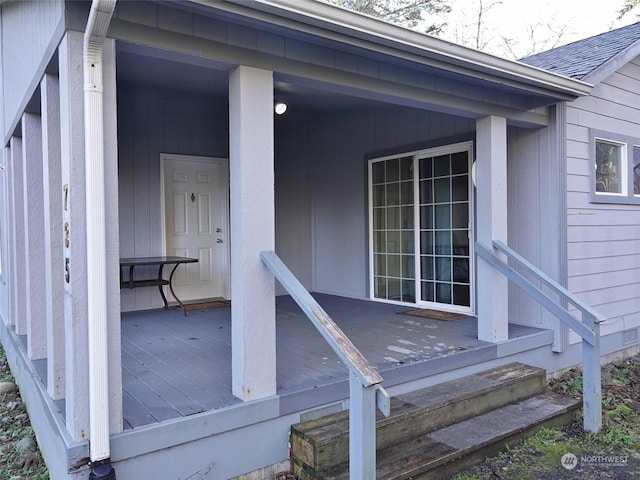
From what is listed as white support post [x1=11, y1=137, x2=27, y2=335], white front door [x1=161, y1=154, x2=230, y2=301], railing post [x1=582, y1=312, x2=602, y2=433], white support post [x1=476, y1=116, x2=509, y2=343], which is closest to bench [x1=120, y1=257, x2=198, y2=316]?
white front door [x1=161, y1=154, x2=230, y2=301]

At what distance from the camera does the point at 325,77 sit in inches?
117

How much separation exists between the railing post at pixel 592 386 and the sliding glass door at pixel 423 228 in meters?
1.78

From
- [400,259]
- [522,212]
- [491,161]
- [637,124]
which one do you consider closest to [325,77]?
[491,161]

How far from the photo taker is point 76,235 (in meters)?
2.16

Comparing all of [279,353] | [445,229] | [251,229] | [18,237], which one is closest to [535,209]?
[445,229]

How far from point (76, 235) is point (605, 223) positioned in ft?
15.8

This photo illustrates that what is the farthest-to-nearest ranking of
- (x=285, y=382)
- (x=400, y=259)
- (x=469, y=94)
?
(x=400, y=259) < (x=469, y=94) < (x=285, y=382)

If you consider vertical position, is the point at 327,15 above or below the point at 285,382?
above

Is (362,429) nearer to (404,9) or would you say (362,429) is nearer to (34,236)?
(34,236)

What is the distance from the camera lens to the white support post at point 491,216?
391 centimetres

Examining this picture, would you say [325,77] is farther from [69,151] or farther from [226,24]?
[69,151]

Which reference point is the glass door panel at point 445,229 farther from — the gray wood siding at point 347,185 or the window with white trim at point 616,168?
the window with white trim at point 616,168

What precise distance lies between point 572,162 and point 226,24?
11.3ft

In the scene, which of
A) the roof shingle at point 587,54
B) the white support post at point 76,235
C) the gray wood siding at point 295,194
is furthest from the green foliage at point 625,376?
the white support post at point 76,235
